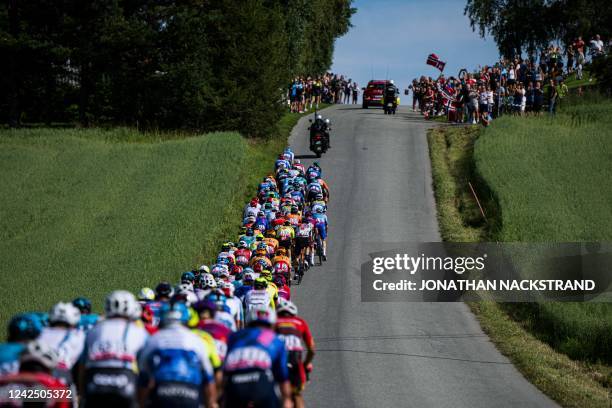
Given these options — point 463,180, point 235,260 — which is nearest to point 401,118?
point 463,180

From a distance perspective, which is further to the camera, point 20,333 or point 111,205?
point 111,205

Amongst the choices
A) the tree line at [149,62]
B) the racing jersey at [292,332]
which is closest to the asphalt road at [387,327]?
the racing jersey at [292,332]

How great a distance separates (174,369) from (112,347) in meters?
0.81

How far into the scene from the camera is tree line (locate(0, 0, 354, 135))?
5291 centimetres

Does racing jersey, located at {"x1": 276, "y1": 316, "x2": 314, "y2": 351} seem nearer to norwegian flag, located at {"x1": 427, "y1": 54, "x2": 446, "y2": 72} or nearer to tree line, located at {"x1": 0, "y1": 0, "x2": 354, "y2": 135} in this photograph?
tree line, located at {"x1": 0, "y1": 0, "x2": 354, "y2": 135}

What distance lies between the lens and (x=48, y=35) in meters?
57.8

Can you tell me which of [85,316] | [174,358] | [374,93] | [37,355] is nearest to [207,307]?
[85,316]

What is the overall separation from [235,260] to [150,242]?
396 inches

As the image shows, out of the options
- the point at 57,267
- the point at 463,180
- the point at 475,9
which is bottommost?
the point at 57,267

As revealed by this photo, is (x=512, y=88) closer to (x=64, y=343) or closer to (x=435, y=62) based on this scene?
(x=435, y=62)

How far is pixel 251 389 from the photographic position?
959cm

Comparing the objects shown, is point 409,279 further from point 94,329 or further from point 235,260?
point 94,329

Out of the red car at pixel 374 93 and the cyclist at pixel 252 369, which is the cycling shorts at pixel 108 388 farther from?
the red car at pixel 374 93

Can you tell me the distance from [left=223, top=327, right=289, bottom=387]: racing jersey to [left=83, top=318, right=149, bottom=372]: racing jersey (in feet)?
3.27
